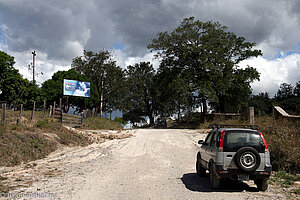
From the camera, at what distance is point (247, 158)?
7.03 metres

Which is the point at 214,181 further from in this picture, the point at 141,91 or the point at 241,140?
the point at 141,91

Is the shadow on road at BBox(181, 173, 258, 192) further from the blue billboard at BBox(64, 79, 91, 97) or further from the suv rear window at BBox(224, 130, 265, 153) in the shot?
the blue billboard at BBox(64, 79, 91, 97)

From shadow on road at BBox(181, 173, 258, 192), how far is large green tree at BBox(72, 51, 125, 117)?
51.2 metres

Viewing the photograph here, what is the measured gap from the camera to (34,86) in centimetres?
5122

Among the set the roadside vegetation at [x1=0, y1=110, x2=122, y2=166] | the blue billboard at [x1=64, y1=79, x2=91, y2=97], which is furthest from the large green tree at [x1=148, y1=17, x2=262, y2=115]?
the roadside vegetation at [x1=0, y1=110, x2=122, y2=166]

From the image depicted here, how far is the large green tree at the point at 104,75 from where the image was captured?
2351 inches

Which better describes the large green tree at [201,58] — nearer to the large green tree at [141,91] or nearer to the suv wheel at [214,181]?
the large green tree at [141,91]

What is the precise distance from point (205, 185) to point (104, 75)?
182 ft

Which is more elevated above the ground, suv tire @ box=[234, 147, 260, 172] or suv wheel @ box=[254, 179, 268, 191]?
suv tire @ box=[234, 147, 260, 172]

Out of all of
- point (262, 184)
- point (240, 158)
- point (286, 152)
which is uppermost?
point (240, 158)

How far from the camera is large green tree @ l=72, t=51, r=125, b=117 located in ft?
196

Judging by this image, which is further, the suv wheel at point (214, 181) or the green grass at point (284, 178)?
the green grass at point (284, 178)

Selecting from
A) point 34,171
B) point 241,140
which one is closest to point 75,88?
point 34,171

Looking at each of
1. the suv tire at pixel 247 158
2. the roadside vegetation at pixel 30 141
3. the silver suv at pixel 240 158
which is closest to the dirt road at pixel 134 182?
the silver suv at pixel 240 158
